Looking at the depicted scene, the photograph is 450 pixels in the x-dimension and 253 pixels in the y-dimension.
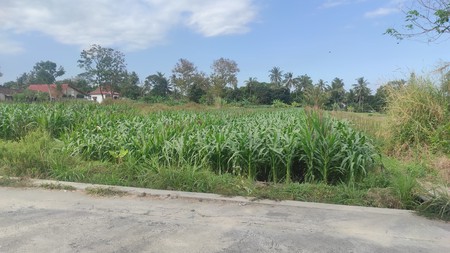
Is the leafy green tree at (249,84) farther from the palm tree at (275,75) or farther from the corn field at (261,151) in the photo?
the corn field at (261,151)

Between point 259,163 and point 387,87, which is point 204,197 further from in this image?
point 387,87

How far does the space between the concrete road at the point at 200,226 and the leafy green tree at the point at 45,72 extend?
345ft

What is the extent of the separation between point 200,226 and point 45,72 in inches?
4329

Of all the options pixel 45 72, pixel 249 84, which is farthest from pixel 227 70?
pixel 45 72

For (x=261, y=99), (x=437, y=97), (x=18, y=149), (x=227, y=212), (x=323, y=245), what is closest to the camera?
(x=323, y=245)

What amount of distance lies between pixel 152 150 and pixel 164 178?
1242 mm

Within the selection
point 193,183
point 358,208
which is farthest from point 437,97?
point 193,183

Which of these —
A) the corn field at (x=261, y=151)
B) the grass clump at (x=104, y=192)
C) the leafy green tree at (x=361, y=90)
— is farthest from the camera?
the leafy green tree at (x=361, y=90)

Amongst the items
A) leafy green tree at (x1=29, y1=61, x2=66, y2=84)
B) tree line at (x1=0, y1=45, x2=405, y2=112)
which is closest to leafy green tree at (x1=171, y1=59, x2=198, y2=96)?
tree line at (x1=0, y1=45, x2=405, y2=112)

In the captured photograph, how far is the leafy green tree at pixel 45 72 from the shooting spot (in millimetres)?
98938

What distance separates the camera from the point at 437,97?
8.58 metres

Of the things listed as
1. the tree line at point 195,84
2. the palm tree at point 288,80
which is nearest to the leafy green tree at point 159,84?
the tree line at point 195,84

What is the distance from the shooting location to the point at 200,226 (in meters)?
3.85

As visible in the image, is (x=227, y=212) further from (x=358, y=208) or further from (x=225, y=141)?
(x=225, y=141)
